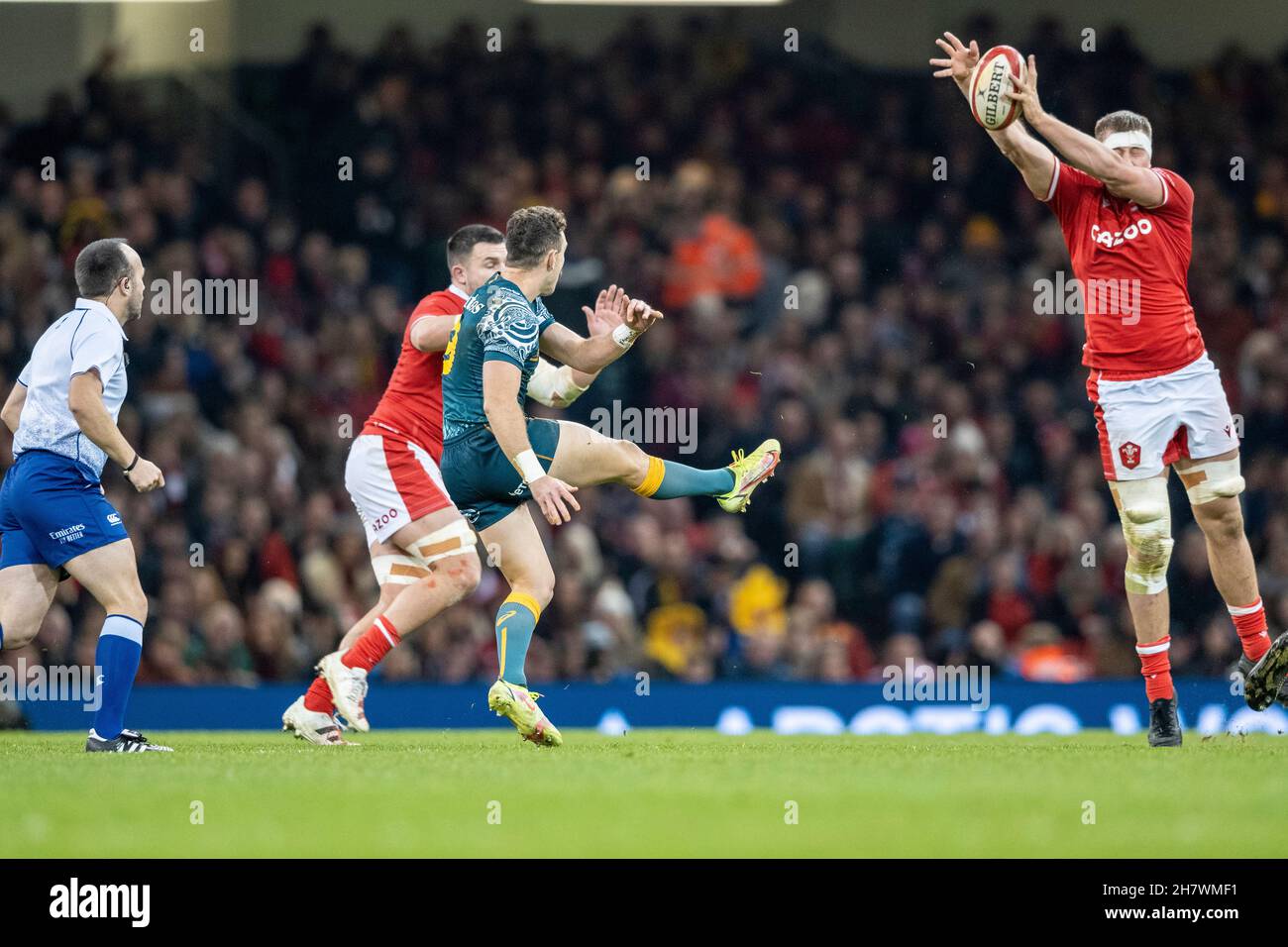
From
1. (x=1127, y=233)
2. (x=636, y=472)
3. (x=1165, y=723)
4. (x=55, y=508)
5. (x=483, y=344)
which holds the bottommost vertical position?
(x=1165, y=723)

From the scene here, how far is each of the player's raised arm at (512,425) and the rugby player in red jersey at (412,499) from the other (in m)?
A: 0.69

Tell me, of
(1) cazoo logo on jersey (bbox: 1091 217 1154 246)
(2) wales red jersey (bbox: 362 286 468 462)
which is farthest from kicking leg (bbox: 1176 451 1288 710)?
(2) wales red jersey (bbox: 362 286 468 462)

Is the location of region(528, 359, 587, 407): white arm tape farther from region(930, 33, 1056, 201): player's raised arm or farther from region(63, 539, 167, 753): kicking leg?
region(930, 33, 1056, 201): player's raised arm

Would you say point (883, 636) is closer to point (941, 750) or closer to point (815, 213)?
point (815, 213)

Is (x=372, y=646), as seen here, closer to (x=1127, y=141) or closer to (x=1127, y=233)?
(x=1127, y=233)

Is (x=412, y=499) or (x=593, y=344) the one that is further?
(x=412, y=499)

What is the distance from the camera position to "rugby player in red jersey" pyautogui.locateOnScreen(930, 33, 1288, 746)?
7691mm

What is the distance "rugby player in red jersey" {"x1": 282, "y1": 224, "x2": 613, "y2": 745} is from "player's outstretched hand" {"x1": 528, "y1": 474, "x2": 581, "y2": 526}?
115 cm

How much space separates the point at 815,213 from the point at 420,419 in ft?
27.5

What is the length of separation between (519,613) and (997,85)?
319 centimetres

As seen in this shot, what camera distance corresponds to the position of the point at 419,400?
873cm

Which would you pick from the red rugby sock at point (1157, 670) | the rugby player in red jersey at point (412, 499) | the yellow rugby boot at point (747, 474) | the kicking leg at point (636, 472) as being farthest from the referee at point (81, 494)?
the red rugby sock at point (1157, 670)

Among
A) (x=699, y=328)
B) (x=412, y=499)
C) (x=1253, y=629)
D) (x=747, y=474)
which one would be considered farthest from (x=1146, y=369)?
(x=699, y=328)
